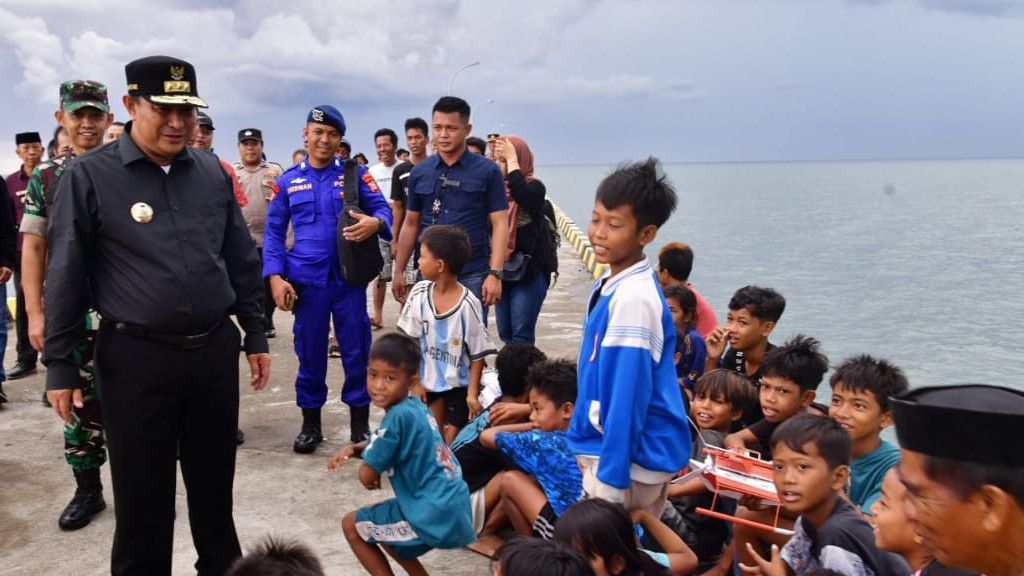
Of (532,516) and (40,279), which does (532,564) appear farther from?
(40,279)

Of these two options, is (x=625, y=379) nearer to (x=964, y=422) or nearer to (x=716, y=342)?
(x=964, y=422)

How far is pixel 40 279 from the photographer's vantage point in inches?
150

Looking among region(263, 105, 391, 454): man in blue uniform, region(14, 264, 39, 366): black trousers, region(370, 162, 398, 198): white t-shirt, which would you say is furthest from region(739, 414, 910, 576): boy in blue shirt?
region(370, 162, 398, 198): white t-shirt

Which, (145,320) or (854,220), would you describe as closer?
(145,320)

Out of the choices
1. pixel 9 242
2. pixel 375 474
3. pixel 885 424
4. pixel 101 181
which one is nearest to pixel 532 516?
pixel 375 474

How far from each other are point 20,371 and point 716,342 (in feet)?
19.2

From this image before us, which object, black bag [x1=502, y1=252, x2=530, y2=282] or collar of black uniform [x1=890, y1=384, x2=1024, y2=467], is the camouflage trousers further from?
collar of black uniform [x1=890, y1=384, x2=1024, y2=467]

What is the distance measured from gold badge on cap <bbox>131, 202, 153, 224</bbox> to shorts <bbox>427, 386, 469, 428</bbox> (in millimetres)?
2134

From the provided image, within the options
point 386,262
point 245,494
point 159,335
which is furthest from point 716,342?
point 386,262

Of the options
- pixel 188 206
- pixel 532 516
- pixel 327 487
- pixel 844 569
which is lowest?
pixel 327 487

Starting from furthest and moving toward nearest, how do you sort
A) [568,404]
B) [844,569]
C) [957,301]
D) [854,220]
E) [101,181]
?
[854,220] < [957,301] < [568,404] < [101,181] < [844,569]

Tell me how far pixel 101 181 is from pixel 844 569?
2.98 meters

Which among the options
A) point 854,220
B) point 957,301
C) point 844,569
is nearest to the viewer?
point 844,569

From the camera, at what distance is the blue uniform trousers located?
5367 millimetres
